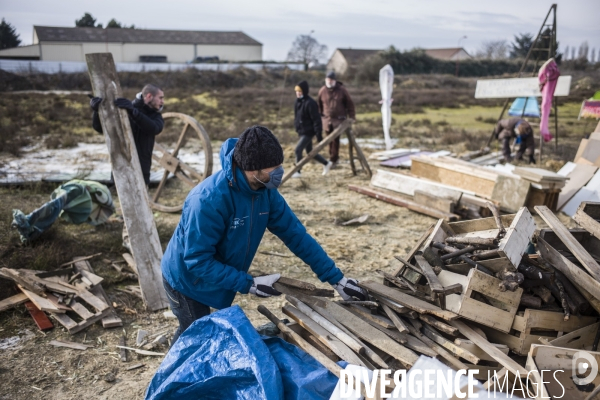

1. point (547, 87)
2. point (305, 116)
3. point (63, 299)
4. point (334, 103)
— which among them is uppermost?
point (547, 87)

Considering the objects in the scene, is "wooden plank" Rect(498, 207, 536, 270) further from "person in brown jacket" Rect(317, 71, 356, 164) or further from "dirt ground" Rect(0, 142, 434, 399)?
"person in brown jacket" Rect(317, 71, 356, 164)

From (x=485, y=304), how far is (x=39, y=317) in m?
3.80

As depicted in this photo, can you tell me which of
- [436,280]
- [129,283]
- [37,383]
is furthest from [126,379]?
[436,280]

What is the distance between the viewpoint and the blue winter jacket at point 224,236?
260cm

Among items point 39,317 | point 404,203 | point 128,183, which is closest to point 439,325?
point 128,183

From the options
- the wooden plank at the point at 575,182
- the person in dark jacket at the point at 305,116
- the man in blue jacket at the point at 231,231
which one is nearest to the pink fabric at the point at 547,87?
the wooden plank at the point at 575,182

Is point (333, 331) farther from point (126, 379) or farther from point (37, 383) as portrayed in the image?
point (37, 383)

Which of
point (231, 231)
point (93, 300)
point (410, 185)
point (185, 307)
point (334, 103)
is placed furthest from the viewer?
point (334, 103)

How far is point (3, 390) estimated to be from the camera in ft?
11.3

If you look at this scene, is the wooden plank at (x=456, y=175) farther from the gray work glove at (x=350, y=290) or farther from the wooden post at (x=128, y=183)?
the wooden post at (x=128, y=183)

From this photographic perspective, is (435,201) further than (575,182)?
No

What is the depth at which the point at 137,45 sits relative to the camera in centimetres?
5428

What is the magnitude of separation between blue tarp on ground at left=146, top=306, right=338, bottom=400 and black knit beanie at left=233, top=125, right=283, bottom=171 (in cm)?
81

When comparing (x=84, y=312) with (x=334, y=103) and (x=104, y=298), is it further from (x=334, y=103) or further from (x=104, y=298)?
(x=334, y=103)
